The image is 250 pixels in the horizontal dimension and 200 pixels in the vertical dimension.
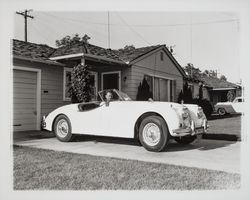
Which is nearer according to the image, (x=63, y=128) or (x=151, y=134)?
(x=151, y=134)

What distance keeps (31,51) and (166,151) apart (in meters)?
6.58

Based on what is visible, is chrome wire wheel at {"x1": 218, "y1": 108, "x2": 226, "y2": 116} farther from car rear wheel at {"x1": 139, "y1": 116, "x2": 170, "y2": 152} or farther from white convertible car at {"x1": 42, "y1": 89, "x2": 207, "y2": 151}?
car rear wheel at {"x1": 139, "y1": 116, "x2": 170, "y2": 152}

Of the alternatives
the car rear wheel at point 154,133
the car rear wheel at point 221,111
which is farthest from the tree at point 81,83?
the car rear wheel at point 221,111

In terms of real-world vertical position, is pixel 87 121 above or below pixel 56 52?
below

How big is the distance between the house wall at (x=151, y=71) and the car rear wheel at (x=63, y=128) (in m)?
5.37

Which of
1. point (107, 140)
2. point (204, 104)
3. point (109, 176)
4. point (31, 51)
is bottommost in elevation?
point (109, 176)

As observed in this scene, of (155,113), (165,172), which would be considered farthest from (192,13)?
(165,172)

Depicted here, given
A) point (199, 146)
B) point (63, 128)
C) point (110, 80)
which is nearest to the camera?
point (199, 146)

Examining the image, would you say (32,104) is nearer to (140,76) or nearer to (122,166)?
(140,76)

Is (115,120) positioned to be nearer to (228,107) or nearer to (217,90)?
(228,107)

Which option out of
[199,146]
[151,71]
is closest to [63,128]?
[199,146]

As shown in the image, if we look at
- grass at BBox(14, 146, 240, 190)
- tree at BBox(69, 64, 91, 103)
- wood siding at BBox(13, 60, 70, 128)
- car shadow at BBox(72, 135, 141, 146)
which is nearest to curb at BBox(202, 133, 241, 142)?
car shadow at BBox(72, 135, 141, 146)

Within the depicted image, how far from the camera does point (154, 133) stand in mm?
6160

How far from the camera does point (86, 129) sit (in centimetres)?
712
